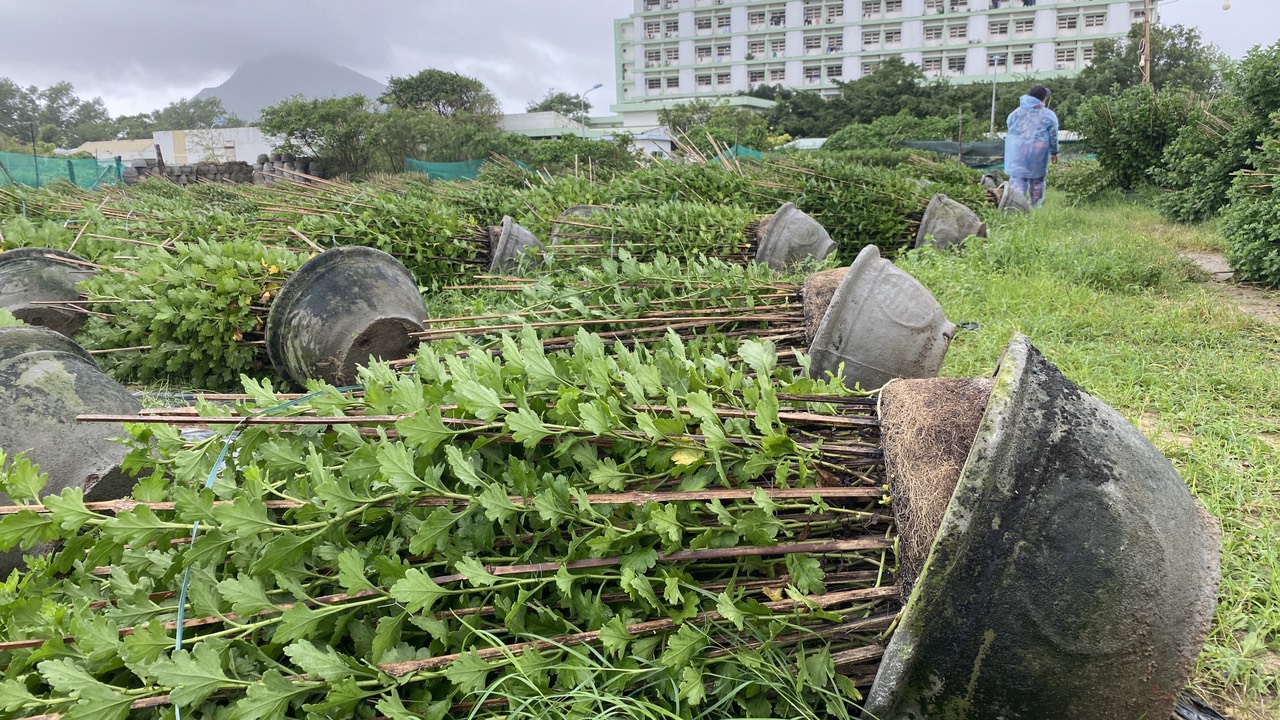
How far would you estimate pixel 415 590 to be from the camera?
1.53m

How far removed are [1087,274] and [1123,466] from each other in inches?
229

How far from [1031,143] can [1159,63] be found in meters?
40.8

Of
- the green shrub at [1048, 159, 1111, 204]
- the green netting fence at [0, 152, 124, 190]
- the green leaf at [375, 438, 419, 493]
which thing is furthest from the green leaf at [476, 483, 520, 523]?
the green netting fence at [0, 152, 124, 190]

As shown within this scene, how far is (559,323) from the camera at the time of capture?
353 cm

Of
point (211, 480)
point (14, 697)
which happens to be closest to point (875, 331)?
point (211, 480)

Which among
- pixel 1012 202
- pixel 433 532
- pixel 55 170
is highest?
pixel 55 170

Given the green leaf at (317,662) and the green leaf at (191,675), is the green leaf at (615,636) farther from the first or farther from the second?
the green leaf at (191,675)

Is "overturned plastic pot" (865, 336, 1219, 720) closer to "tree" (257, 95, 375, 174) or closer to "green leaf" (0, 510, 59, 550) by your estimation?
"green leaf" (0, 510, 59, 550)

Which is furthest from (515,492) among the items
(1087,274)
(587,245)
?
(1087,274)

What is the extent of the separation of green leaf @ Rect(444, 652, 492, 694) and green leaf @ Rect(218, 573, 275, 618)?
0.42m

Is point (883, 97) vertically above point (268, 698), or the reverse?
point (883, 97)

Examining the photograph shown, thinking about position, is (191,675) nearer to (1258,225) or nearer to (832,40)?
(1258,225)

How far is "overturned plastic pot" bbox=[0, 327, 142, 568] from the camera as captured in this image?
285 cm

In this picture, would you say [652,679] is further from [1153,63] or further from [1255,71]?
[1153,63]
